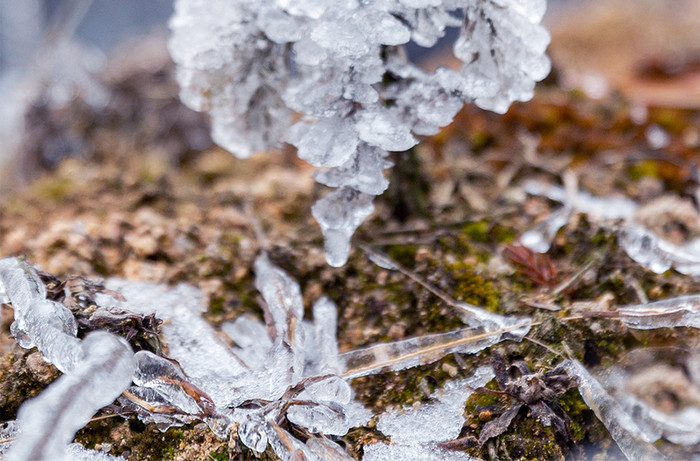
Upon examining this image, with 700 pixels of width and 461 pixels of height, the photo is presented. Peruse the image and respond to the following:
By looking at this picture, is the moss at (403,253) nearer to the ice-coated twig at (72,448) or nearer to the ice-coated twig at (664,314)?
the ice-coated twig at (664,314)

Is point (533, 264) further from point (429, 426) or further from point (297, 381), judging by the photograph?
point (297, 381)

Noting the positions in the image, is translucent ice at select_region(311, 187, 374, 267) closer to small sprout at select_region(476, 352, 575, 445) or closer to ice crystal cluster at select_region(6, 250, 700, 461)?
ice crystal cluster at select_region(6, 250, 700, 461)

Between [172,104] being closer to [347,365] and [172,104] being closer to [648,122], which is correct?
[347,365]

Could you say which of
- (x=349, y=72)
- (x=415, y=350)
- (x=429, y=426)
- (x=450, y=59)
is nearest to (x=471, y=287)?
(x=415, y=350)

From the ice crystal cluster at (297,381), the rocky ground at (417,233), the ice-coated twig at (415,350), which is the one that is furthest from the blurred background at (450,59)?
the ice-coated twig at (415,350)

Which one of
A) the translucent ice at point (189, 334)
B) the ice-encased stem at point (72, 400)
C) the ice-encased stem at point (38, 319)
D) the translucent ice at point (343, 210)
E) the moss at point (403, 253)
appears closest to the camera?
the ice-encased stem at point (72, 400)

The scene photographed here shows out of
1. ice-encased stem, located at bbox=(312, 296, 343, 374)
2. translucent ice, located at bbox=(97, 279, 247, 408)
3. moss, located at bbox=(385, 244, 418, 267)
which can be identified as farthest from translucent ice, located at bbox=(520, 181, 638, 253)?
translucent ice, located at bbox=(97, 279, 247, 408)
